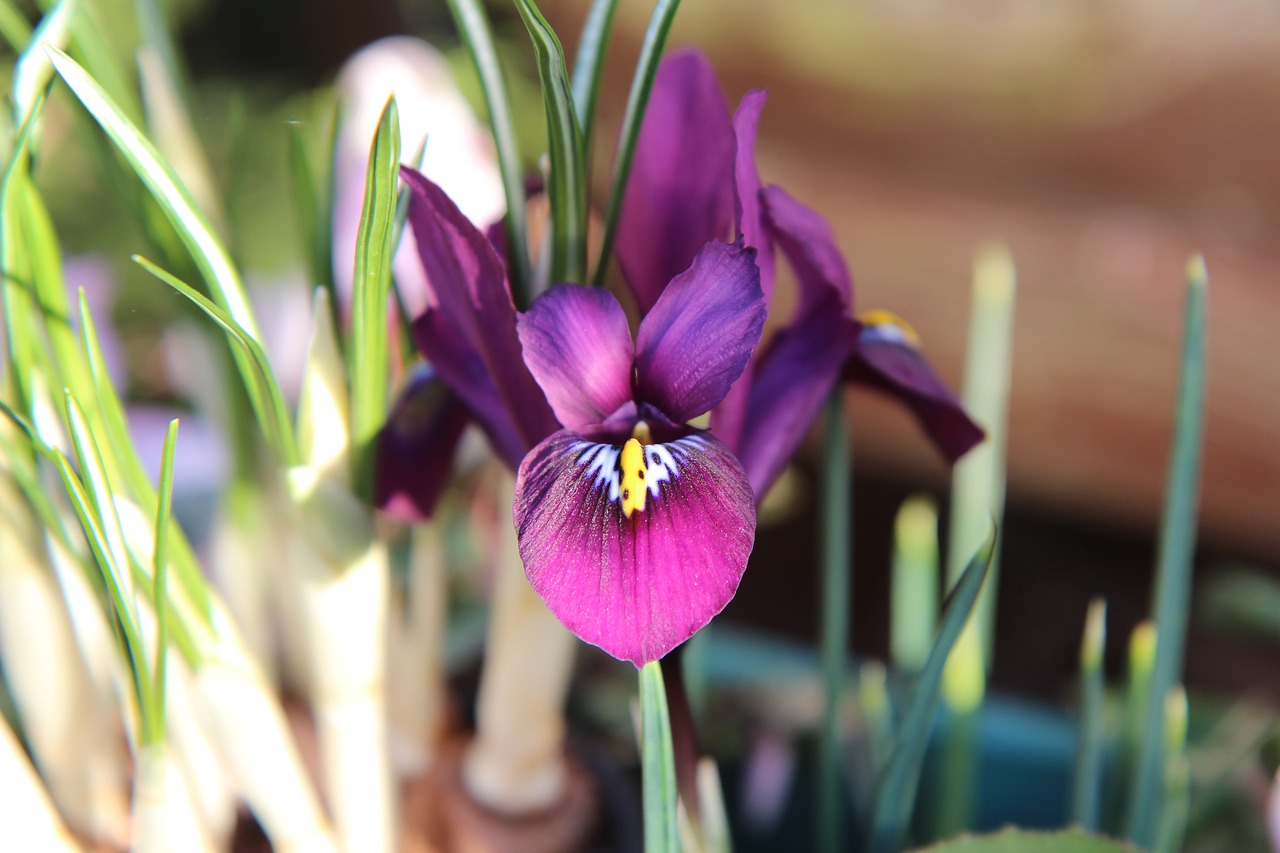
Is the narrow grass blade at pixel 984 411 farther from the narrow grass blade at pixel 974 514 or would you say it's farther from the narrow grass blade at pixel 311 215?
Answer: the narrow grass blade at pixel 311 215

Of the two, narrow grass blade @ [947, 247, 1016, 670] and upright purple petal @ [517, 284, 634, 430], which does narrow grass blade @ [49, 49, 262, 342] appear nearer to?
upright purple petal @ [517, 284, 634, 430]

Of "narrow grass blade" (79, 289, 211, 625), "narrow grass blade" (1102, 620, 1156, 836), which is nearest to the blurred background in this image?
"narrow grass blade" (1102, 620, 1156, 836)

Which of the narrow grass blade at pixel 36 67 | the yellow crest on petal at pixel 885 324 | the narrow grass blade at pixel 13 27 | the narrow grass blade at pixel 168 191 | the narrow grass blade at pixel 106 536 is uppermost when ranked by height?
the narrow grass blade at pixel 13 27

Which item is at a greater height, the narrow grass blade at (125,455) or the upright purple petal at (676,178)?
the upright purple petal at (676,178)

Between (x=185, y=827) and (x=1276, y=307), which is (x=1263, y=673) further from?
(x=185, y=827)

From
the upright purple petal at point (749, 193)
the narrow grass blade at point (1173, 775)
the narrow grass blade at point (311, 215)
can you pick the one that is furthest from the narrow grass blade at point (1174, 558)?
the narrow grass blade at point (311, 215)

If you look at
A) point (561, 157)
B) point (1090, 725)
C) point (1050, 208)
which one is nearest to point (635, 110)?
point (561, 157)
